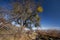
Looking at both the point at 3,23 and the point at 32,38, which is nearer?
the point at 3,23

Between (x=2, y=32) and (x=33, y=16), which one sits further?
(x=33, y=16)

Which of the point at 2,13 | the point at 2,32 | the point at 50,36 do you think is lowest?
the point at 50,36

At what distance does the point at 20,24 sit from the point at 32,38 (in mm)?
869

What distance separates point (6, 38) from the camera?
21.2 feet

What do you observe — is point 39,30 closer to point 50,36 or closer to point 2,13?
point 50,36

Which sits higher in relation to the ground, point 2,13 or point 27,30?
point 2,13

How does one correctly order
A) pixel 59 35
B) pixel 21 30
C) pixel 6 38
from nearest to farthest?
pixel 6 38, pixel 21 30, pixel 59 35

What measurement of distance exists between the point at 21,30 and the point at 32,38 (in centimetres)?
77

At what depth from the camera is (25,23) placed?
794cm

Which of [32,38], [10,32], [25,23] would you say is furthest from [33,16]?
[10,32]

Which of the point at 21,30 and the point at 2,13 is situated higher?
the point at 2,13

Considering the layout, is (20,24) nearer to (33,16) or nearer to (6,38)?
(33,16)

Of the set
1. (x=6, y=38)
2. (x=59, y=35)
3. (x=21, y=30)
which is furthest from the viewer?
(x=59, y=35)

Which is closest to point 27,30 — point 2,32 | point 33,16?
point 33,16
